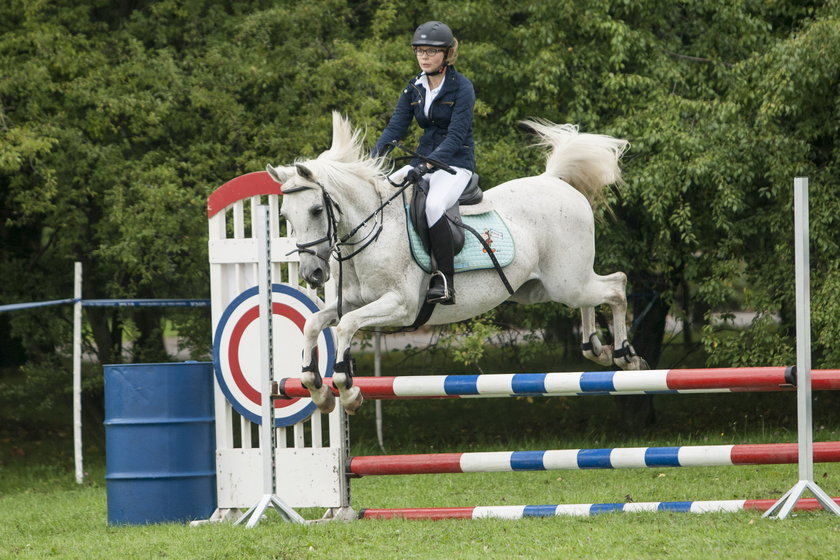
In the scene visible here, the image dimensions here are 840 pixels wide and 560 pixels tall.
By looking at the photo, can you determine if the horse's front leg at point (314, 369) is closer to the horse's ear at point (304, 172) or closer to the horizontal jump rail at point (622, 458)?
the horizontal jump rail at point (622, 458)

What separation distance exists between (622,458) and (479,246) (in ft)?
4.41

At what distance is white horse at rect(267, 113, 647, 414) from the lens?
5484 millimetres

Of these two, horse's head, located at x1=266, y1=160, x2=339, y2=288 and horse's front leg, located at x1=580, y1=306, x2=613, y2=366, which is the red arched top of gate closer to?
horse's head, located at x1=266, y1=160, x2=339, y2=288

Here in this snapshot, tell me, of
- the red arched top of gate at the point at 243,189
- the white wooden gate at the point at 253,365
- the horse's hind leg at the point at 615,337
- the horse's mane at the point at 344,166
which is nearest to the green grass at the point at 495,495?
the white wooden gate at the point at 253,365

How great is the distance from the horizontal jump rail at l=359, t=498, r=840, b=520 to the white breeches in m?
1.61

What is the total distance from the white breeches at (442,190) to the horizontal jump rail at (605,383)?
0.86 meters

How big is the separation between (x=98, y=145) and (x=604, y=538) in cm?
844

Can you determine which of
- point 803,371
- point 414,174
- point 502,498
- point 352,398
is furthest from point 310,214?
point 502,498

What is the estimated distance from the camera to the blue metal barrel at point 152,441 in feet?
21.4

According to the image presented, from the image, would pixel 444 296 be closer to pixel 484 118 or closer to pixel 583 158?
pixel 583 158

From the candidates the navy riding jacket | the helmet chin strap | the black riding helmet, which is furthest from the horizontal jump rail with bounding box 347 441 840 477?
the black riding helmet

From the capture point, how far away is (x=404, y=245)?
5766mm

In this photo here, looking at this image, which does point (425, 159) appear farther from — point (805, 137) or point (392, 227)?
point (805, 137)

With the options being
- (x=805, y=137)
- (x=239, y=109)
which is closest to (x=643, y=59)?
(x=805, y=137)
